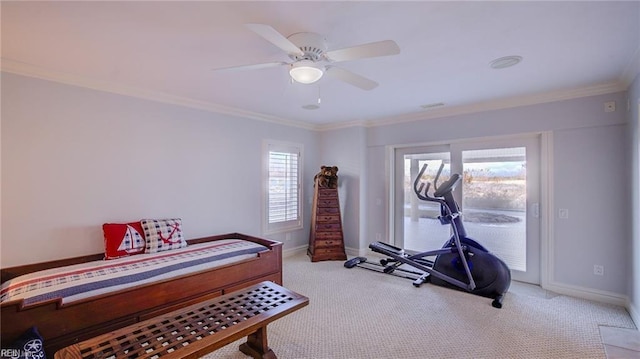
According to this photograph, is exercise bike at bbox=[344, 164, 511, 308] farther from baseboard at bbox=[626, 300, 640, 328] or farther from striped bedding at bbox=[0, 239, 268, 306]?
striped bedding at bbox=[0, 239, 268, 306]

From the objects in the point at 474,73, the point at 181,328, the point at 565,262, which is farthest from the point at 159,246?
the point at 565,262

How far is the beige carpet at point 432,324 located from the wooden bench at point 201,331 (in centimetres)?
42

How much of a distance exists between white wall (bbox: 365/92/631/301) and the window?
3.16 meters

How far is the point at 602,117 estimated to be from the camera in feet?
10.1

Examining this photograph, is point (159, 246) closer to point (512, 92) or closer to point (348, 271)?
point (348, 271)

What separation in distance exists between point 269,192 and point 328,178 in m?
1.00

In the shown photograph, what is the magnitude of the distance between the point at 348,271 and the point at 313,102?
240cm

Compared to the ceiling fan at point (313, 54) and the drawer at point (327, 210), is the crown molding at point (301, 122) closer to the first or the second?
the drawer at point (327, 210)

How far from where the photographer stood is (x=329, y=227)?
185 inches

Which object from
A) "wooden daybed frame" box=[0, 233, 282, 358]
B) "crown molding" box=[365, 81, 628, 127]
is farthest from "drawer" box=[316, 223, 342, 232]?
"crown molding" box=[365, 81, 628, 127]

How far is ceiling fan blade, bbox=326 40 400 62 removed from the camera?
1.60 metres

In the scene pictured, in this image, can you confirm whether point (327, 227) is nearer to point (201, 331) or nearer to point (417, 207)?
point (417, 207)

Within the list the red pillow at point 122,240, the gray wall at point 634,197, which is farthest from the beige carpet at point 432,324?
the red pillow at point 122,240

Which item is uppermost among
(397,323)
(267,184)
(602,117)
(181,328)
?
(602,117)
